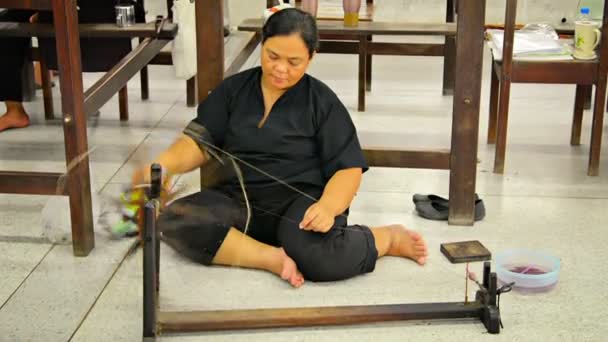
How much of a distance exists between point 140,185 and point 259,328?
55cm

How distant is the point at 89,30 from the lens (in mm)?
3025

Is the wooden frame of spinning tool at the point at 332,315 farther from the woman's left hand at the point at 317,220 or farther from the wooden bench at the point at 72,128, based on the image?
the wooden bench at the point at 72,128

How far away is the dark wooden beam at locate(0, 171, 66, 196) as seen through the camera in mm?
2430

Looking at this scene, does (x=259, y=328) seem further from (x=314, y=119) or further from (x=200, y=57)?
(x=200, y=57)

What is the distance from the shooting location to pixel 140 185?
1.62 meters

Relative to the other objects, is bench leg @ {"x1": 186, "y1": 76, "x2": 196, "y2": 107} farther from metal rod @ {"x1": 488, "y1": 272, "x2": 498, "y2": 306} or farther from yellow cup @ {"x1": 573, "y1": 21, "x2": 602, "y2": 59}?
metal rod @ {"x1": 488, "y1": 272, "x2": 498, "y2": 306}

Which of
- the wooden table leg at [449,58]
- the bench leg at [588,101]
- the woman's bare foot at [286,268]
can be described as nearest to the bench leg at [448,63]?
the wooden table leg at [449,58]

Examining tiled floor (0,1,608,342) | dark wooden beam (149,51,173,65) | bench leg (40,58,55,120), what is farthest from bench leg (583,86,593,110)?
bench leg (40,58,55,120)

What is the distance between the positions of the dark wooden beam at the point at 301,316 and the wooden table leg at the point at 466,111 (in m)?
0.61

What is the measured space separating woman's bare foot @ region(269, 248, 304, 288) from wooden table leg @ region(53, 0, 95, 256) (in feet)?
1.44

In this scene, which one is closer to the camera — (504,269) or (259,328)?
(259,328)

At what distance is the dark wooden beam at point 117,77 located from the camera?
2.50 meters

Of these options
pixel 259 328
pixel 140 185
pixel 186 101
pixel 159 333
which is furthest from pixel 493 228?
pixel 186 101

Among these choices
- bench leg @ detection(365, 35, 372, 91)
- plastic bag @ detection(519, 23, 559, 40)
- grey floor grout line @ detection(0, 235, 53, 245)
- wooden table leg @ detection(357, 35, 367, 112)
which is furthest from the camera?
bench leg @ detection(365, 35, 372, 91)
